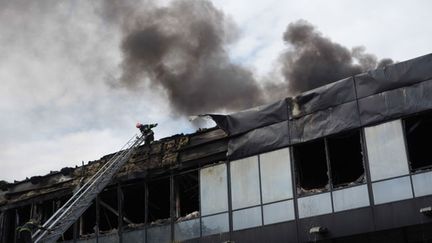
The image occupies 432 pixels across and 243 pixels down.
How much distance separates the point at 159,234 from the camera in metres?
22.5

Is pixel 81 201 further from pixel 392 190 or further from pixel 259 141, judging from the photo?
pixel 392 190

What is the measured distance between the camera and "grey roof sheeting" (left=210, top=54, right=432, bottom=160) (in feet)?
63.1

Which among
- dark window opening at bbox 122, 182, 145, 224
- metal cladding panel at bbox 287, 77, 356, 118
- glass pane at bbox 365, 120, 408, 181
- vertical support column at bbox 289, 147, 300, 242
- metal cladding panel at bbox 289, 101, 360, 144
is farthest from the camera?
dark window opening at bbox 122, 182, 145, 224

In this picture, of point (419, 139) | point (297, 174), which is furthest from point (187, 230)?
point (419, 139)

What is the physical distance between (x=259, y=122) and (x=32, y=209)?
10226mm

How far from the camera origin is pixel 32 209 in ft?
85.6

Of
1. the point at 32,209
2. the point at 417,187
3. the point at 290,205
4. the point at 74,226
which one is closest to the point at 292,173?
the point at 290,205

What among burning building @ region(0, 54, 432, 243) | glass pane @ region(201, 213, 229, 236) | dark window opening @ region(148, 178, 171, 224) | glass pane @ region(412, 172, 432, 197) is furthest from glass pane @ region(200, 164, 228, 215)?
glass pane @ region(412, 172, 432, 197)

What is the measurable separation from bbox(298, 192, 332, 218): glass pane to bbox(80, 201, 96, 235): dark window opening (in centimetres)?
905

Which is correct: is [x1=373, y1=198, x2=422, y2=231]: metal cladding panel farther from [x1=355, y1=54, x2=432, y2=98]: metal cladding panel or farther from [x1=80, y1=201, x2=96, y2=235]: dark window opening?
[x1=80, y1=201, x2=96, y2=235]: dark window opening

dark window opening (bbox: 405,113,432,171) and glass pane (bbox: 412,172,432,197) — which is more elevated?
dark window opening (bbox: 405,113,432,171)

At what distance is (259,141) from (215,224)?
3047 millimetres

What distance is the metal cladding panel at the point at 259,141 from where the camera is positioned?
69.6ft

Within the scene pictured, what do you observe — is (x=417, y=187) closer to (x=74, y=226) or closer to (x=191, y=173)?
(x=191, y=173)
